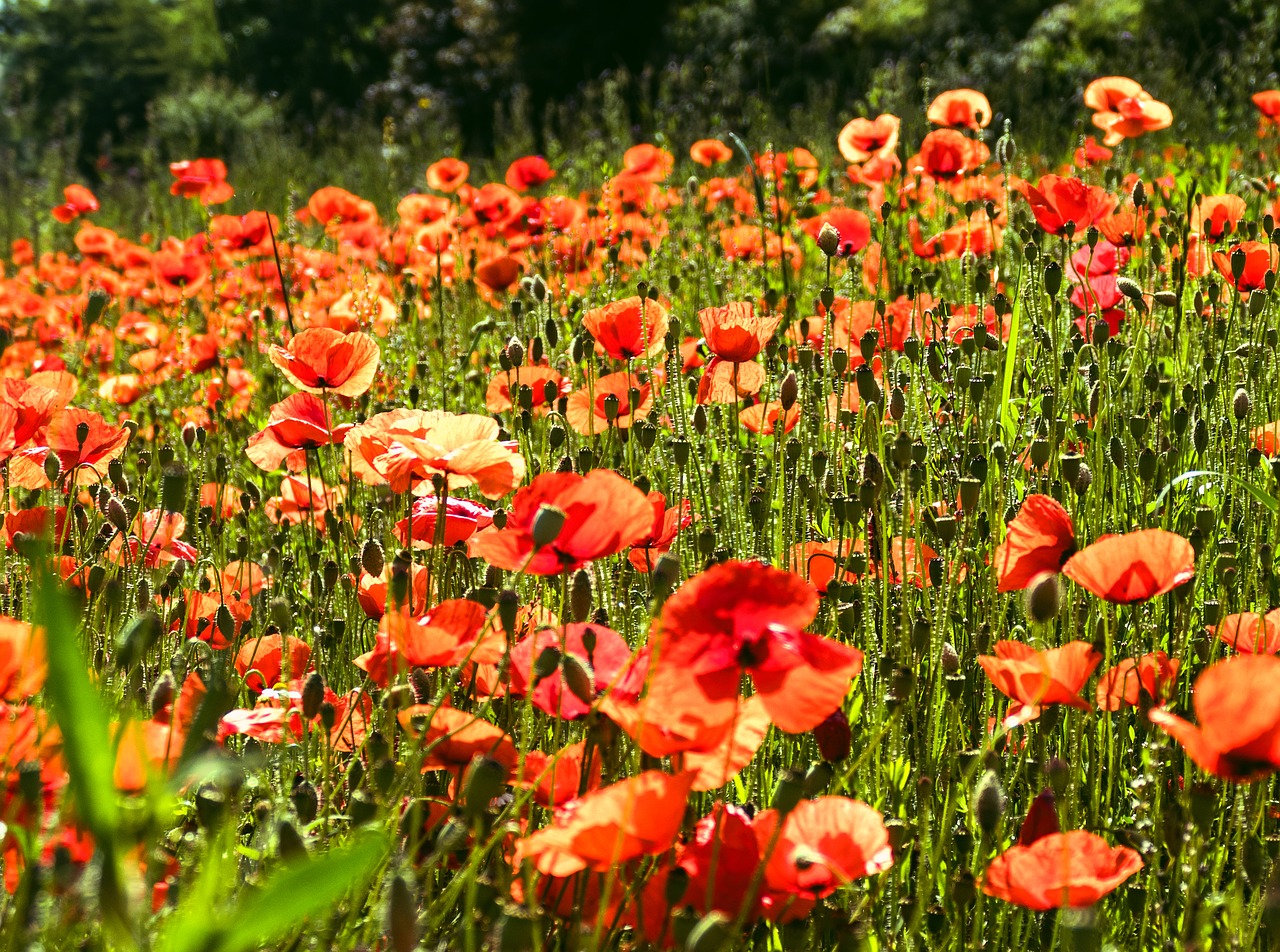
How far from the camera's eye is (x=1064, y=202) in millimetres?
2420

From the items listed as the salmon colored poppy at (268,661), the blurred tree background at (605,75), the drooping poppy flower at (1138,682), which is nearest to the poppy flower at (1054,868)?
the drooping poppy flower at (1138,682)

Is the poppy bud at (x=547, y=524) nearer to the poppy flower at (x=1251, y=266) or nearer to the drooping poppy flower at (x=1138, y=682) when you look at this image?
the drooping poppy flower at (x=1138, y=682)

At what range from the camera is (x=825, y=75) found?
42.0 ft

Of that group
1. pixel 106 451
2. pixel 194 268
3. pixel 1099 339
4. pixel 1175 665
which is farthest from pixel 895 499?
pixel 194 268

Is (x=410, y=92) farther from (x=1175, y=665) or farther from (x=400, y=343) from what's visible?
(x=1175, y=665)

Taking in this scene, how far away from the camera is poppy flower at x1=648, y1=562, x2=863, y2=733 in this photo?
3.45 feet

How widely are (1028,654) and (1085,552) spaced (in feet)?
0.40

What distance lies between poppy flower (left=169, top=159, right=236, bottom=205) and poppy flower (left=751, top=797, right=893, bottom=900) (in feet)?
12.9

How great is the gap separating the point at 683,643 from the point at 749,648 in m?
0.06

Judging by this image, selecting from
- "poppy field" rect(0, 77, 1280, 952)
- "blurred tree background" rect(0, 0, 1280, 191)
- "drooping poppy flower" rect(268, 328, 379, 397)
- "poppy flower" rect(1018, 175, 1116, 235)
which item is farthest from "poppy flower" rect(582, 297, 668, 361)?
"blurred tree background" rect(0, 0, 1280, 191)

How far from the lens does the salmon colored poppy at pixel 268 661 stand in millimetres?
1621

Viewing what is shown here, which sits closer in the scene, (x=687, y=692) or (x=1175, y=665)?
(x=687, y=692)

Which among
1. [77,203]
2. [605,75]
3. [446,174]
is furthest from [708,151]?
[605,75]

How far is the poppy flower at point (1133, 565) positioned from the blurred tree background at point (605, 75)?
263 centimetres
